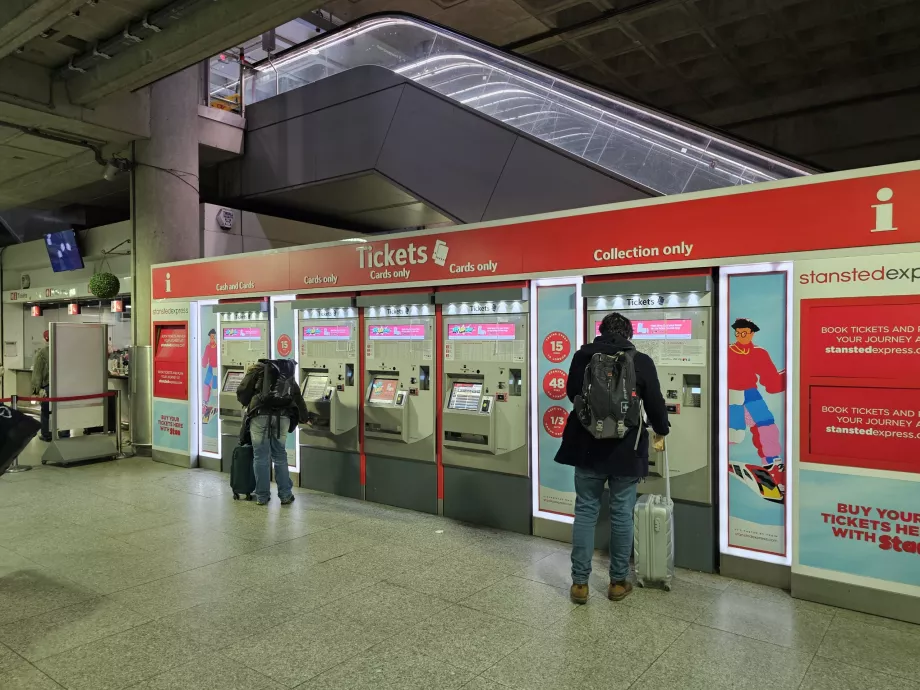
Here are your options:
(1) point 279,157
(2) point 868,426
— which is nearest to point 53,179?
(1) point 279,157

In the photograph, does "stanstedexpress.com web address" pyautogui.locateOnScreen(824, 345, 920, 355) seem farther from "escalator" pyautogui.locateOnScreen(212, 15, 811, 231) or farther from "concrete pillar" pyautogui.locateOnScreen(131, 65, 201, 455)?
"concrete pillar" pyautogui.locateOnScreen(131, 65, 201, 455)

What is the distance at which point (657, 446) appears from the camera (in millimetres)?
3795

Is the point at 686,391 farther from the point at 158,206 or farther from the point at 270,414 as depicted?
the point at 158,206

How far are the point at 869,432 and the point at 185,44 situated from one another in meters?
6.68

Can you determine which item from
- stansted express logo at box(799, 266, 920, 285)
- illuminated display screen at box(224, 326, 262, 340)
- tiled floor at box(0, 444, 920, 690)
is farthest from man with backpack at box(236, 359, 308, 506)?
stansted express logo at box(799, 266, 920, 285)

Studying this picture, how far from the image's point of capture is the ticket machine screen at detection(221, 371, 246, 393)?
7.11 metres

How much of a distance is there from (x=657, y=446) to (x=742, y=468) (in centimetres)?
70

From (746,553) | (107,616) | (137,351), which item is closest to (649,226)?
(746,553)

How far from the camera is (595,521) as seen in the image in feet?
12.1

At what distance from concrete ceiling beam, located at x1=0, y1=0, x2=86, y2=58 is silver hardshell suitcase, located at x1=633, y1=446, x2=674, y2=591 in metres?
5.87

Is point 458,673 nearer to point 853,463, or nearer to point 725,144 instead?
point 853,463

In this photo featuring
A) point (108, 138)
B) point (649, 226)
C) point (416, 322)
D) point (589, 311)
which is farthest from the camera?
point (108, 138)

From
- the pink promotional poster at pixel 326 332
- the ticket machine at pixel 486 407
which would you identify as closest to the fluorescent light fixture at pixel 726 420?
the ticket machine at pixel 486 407

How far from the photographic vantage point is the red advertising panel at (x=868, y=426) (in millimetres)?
3408
